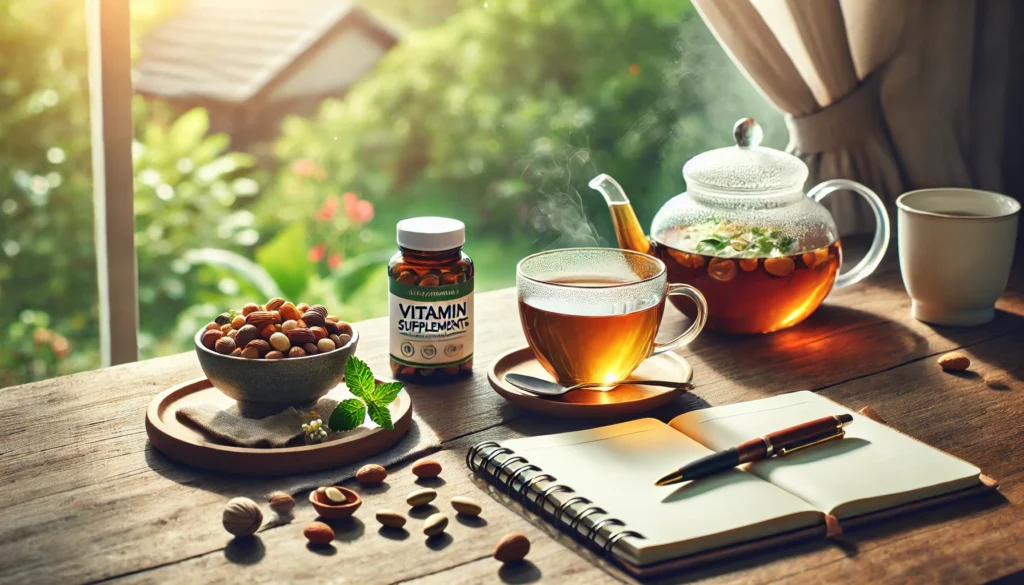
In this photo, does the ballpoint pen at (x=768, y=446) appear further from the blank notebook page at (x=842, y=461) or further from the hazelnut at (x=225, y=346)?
the hazelnut at (x=225, y=346)

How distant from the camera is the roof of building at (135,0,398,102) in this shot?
413 cm

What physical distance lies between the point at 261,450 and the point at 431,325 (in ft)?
0.85

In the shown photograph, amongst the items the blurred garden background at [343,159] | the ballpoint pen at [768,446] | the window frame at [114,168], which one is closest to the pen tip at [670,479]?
the ballpoint pen at [768,446]

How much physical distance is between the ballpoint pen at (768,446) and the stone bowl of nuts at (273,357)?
34cm

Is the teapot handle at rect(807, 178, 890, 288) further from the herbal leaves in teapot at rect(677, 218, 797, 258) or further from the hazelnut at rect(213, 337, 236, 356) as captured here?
the hazelnut at rect(213, 337, 236, 356)

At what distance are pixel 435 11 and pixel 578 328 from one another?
12.1 feet

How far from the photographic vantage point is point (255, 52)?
433 cm

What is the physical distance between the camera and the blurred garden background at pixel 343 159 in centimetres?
317

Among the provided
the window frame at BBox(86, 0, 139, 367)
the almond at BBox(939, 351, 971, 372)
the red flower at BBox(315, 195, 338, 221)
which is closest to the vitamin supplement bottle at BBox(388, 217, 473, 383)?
the almond at BBox(939, 351, 971, 372)

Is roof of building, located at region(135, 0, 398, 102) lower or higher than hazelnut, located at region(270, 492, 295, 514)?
higher

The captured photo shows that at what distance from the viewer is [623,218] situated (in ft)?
4.27

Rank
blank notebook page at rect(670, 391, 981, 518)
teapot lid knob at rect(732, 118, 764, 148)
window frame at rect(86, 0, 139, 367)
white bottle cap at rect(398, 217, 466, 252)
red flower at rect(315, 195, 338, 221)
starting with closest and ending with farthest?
blank notebook page at rect(670, 391, 981, 518)
white bottle cap at rect(398, 217, 466, 252)
teapot lid knob at rect(732, 118, 764, 148)
window frame at rect(86, 0, 139, 367)
red flower at rect(315, 195, 338, 221)

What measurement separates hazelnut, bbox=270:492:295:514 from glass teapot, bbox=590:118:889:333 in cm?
58

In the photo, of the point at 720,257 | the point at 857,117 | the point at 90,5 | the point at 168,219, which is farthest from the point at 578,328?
the point at 168,219
